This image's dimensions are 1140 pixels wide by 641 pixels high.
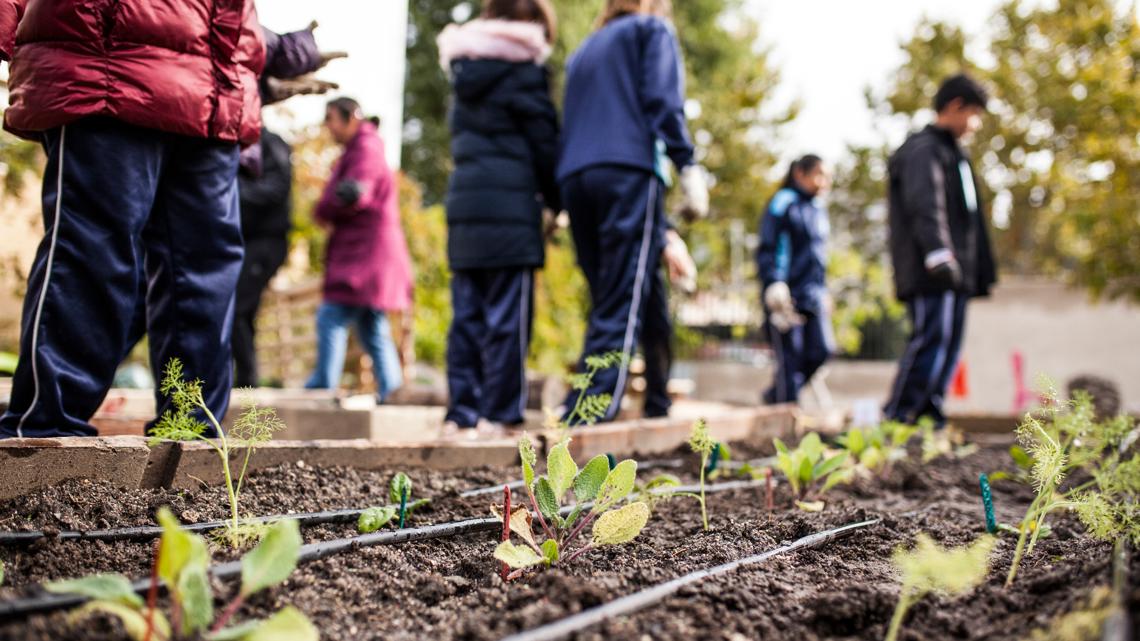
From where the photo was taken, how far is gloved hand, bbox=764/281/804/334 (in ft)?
17.9

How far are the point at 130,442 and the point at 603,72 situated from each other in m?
2.46

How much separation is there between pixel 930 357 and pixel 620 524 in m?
3.52

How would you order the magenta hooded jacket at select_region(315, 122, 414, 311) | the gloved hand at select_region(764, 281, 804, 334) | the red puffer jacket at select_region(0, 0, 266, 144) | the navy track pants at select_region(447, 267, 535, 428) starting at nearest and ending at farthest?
the red puffer jacket at select_region(0, 0, 266, 144), the navy track pants at select_region(447, 267, 535, 428), the magenta hooded jacket at select_region(315, 122, 414, 311), the gloved hand at select_region(764, 281, 804, 334)

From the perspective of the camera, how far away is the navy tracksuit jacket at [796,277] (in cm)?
566

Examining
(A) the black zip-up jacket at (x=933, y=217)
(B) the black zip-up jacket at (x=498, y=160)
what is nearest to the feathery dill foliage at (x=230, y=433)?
(B) the black zip-up jacket at (x=498, y=160)

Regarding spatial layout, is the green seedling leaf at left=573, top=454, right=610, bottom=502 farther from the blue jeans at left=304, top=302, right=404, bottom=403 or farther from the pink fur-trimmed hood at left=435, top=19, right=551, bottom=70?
the blue jeans at left=304, top=302, right=404, bottom=403

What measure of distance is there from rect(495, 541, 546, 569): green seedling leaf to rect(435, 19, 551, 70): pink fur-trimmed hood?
99.4 inches

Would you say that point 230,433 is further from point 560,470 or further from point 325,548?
point 560,470

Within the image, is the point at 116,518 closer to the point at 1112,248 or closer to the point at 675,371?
the point at 1112,248

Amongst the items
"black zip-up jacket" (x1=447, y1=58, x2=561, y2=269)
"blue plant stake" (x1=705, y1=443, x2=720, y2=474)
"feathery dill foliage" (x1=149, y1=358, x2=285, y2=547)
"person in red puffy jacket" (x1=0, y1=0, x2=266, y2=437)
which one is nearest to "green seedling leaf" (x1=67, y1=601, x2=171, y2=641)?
"feathery dill foliage" (x1=149, y1=358, x2=285, y2=547)

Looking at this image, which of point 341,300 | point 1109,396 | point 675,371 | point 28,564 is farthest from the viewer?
point 675,371

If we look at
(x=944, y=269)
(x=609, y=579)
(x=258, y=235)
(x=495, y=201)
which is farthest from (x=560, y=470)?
(x=258, y=235)

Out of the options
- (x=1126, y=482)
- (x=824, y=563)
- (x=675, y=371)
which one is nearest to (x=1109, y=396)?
(x=1126, y=482)

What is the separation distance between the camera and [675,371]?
11359mm
